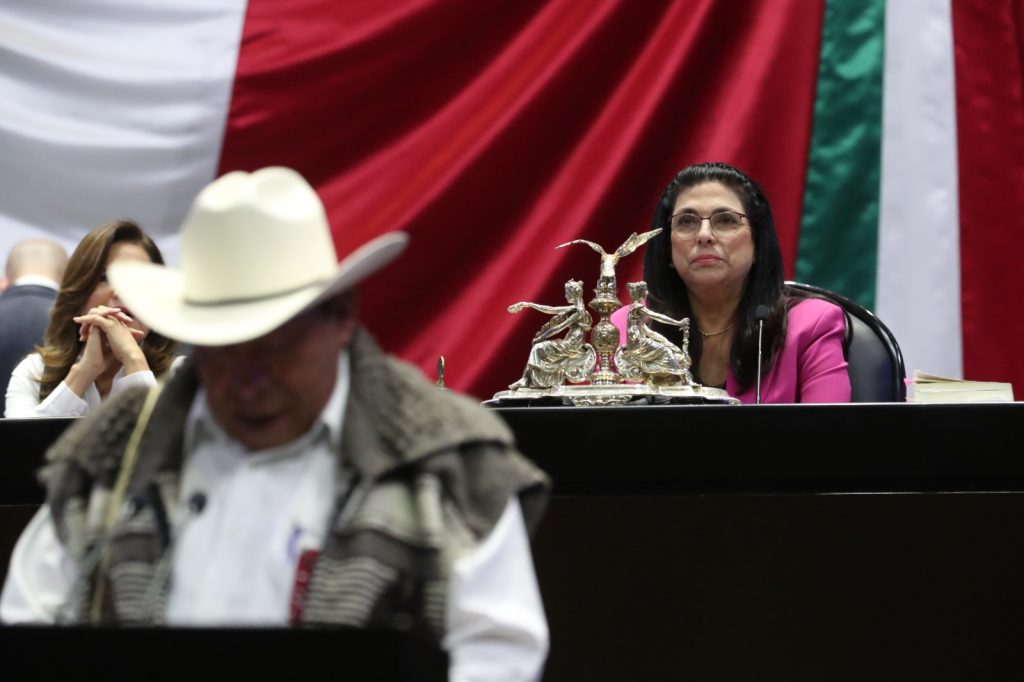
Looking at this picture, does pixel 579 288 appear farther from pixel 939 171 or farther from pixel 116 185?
pixel 116 185

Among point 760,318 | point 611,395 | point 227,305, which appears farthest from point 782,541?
point 227,305

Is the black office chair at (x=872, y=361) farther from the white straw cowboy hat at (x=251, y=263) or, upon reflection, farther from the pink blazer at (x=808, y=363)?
the white straw cowboy hat at (x=251, y=263)

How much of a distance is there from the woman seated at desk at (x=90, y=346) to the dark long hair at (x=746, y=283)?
42.9 inches

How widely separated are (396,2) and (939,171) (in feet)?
5.11

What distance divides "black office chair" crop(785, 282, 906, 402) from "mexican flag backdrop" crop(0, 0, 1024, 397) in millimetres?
898

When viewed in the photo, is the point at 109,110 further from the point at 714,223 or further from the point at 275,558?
the point at 275,558

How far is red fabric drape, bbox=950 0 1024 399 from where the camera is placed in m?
3.87

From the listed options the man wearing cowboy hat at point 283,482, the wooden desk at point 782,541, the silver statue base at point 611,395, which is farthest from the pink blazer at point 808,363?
the man wearing cowboy hat at point 283,482

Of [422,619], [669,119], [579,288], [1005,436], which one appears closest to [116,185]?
[669,119]

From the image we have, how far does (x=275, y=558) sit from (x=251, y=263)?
0.28m

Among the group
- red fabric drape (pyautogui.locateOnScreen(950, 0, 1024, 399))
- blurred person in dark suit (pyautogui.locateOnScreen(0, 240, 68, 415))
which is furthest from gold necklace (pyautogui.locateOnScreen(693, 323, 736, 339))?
blurred person in dark suit (pyautogui.locateOnScreen(0, 240, 68, 415))

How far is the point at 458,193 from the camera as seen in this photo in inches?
158

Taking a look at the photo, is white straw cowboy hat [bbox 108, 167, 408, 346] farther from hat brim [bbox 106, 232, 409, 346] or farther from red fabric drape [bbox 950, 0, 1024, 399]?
red fabric drape [bbox 950, 0, 1024, 399]

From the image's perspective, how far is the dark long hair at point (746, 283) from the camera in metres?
3.00
